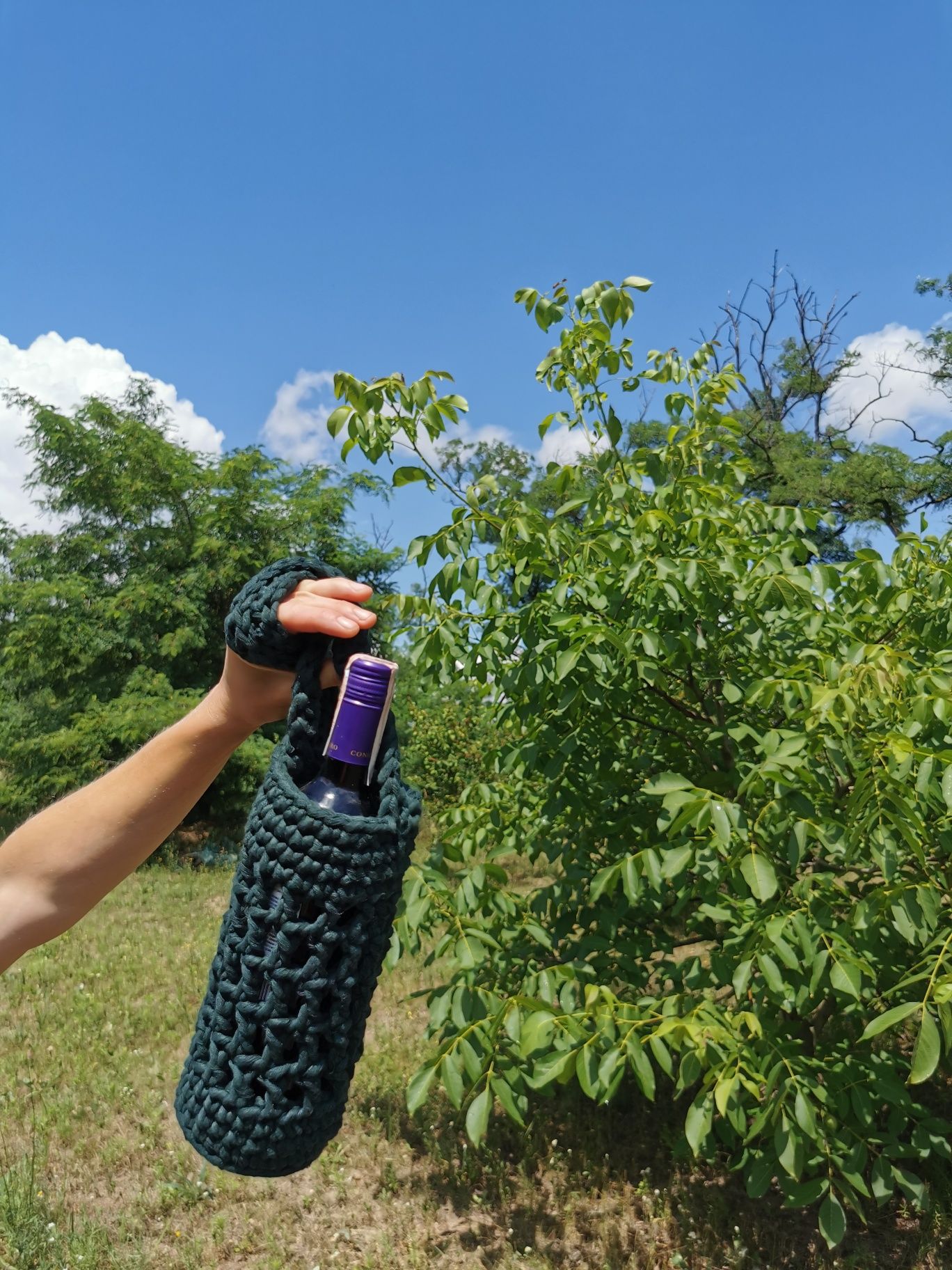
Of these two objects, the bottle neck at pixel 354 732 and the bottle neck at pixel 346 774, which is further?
the bottle neck at pixel 346 774

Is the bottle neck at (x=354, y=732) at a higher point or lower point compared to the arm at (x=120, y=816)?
higher

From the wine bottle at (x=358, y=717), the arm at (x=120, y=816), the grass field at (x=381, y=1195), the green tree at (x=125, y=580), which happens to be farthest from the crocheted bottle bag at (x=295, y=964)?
the green tree at (x=125, y=580)

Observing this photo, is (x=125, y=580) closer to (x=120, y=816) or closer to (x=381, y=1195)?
(x=381, y=1195)

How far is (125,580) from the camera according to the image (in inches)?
463

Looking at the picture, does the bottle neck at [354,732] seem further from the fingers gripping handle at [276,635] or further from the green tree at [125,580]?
the green tree at [125,580]

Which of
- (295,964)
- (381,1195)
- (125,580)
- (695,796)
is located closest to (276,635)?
(295,964)

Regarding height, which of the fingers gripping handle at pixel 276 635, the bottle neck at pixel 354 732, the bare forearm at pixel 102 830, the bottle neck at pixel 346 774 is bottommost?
the bare forearm at pixel 102 830

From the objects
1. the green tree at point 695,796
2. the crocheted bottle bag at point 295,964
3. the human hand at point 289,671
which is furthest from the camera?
the green tree at point 695,796

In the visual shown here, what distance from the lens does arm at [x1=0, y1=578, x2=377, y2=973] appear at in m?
1.33

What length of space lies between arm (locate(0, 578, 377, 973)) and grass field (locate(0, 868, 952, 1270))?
2687 millimetres

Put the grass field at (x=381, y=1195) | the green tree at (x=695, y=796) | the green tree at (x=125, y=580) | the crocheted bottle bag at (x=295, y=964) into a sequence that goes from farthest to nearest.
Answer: the green tree at (x=125, y=580)
the grass field at (x=381, y=1195)
the green tree at (x=695, y=796)
the crocheted bottle bag at (x=295, y=964)

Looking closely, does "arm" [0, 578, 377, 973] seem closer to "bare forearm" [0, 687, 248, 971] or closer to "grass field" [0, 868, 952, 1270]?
"bare forearm" [0, 687, 248, 971]

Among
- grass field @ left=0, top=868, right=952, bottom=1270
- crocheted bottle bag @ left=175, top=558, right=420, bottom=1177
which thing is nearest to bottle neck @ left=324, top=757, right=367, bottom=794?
crocheted bottle bag @ left=175, top=558, right=420, bottom=1177

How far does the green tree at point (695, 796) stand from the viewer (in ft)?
7.26
